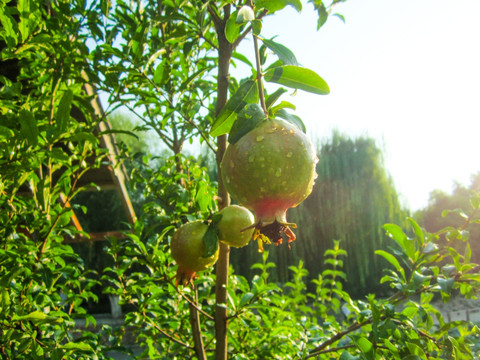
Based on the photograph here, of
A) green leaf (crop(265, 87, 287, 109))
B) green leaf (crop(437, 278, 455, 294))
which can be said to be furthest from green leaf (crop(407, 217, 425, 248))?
green leaf (crop(265, 87, 287, 109))

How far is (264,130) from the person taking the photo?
385 mm

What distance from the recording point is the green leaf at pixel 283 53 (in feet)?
1.42

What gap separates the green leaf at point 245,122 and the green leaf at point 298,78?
7 centimetres

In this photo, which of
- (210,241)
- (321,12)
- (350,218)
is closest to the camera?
(210,241)

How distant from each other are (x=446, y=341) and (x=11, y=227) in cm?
106

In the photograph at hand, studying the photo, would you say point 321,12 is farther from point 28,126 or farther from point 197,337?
point 197,337

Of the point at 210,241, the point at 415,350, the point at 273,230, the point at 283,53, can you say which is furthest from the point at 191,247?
the point at 415,350

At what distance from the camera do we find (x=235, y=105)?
1.41 ft

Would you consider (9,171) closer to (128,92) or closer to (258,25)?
(128,92)

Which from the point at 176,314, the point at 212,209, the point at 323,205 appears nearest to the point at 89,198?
the point at 323,205

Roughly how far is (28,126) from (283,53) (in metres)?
0.47

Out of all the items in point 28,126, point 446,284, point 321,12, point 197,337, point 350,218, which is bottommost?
point 197,337

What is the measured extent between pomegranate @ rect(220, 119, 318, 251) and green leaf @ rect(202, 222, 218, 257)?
0.64 ft

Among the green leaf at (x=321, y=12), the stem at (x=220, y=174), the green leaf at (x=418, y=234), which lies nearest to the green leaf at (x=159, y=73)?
the stem at (x=220, y=174)
